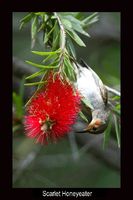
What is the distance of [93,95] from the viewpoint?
146 cm

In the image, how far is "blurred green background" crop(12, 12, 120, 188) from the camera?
2951mm

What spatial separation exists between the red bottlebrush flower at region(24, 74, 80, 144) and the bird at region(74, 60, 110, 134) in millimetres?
72

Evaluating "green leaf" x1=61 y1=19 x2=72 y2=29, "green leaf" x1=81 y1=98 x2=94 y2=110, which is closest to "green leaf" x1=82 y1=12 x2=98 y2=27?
"green leaf" x1=61 y1=19 x2=72 y2=29

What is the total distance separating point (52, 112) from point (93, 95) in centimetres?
16

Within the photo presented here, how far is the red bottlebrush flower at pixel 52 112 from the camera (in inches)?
52.9

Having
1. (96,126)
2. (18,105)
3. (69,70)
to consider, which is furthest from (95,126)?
(18,105)

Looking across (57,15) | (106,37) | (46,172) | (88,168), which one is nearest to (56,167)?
(46,172)

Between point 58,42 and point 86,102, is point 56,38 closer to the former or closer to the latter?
point 58,42

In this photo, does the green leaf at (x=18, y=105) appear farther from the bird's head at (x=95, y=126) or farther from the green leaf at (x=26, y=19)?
the bird's head at (x=95, y=126)

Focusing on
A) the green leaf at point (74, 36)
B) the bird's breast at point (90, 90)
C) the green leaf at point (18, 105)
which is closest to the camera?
the bird's breast at point (90, 90)

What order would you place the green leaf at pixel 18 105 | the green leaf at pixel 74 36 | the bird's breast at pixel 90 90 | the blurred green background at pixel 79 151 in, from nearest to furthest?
the bird's breast at pixel 90 90 < the green leaf at pixel 74 36 < the green leaf at pixel 18 105 < the blurred green background at pixel 79 151

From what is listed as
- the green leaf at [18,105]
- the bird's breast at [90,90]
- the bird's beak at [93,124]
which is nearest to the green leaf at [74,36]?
the bird's breast at [90,90]

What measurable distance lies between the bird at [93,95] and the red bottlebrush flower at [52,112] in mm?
72

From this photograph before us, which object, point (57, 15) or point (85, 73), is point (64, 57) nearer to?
point (85, 73)
